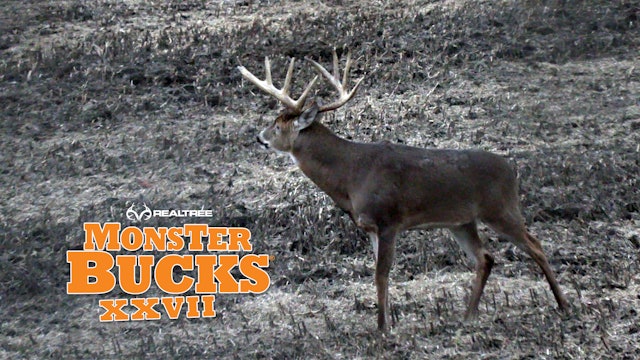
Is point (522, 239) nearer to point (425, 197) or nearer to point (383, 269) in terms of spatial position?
point (425, 197)

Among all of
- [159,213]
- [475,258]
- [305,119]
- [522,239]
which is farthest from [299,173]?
[522,239]

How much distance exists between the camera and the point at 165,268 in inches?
488

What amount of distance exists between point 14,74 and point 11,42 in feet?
4.79

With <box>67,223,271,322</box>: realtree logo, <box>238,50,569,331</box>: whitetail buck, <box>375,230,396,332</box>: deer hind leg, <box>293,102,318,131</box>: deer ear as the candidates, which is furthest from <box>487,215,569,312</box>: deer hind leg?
<box>67,223,271,322</box>: realtree logo

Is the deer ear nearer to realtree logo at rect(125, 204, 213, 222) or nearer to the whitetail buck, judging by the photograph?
the whitetail buck

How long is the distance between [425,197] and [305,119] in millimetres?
1423

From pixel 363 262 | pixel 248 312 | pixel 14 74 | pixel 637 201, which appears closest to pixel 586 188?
pixel 637 201

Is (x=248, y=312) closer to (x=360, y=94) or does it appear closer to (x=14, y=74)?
(x=360, y=94)

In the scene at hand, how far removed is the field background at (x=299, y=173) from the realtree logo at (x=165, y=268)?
0.18 metres

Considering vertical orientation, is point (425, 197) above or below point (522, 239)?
above

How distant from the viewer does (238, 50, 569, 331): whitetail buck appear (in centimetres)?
1013

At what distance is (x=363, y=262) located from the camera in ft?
40.4

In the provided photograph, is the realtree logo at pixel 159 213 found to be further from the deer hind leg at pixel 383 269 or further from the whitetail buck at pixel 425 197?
the deer hind leg at pixel 383 269

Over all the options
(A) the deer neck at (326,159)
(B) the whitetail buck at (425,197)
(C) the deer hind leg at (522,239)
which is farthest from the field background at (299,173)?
(A) the deer neck at (326,159)
